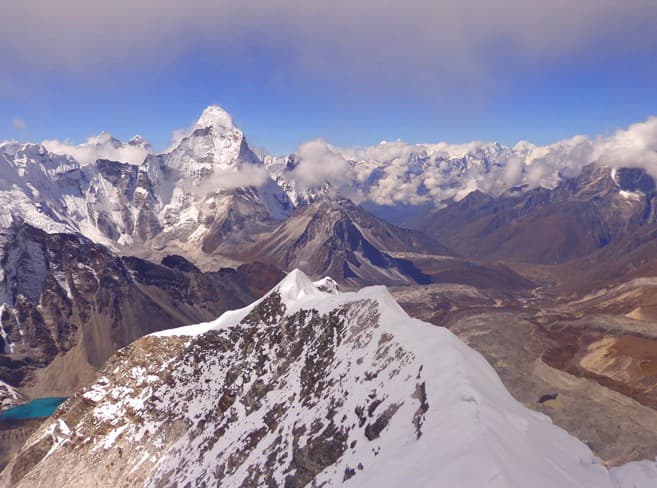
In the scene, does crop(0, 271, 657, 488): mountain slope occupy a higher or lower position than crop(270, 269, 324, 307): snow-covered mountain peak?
lower

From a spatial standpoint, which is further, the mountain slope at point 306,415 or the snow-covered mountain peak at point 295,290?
the snow-covered mountain peak at point 295,290

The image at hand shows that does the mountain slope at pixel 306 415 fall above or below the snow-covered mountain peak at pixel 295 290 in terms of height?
below

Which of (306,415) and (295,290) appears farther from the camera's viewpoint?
(295,290)

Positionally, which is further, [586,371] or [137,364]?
[586,371]

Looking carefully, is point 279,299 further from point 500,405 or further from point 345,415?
point 500,405

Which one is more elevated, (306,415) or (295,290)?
(295,290)

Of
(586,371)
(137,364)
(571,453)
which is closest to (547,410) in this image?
(586,371)

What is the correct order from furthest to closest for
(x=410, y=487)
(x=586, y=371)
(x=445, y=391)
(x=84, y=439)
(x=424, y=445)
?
(x=586, y=371), (x=84, y=439), (x=445, y=391), (x=424, y=445), (x=410, y=487)

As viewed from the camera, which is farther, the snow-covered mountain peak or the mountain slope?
the snow-covered mountain peak
